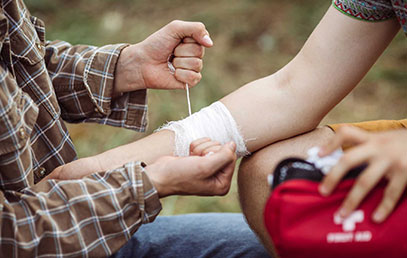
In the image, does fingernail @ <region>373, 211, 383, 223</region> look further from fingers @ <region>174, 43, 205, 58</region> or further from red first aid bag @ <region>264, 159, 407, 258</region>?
fingers @ <region>174, 43, 205, 58</region>

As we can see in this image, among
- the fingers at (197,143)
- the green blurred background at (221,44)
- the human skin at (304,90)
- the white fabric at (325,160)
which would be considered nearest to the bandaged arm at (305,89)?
the human skin at (304,90)

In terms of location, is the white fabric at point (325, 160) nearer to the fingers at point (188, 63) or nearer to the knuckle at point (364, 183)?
the knuckle at point (364, 183)

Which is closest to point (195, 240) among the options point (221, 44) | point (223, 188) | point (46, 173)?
point (223, 188)

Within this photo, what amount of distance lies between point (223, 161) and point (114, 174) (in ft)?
0.60

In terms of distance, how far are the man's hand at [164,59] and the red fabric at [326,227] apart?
507mm

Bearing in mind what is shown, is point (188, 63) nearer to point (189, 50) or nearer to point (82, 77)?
point (189, 50)

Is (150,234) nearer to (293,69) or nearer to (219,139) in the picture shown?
(219,139)

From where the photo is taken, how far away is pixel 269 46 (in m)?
2.49

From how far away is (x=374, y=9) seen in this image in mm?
834

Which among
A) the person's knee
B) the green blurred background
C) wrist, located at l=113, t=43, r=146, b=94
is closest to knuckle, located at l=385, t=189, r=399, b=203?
the person's knee

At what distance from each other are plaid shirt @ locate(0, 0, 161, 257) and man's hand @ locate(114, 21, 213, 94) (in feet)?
0.13

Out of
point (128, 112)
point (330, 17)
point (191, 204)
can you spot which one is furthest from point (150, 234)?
point (191, 204)

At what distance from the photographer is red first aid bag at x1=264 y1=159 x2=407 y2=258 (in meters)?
0.55

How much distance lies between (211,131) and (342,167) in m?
0.42
